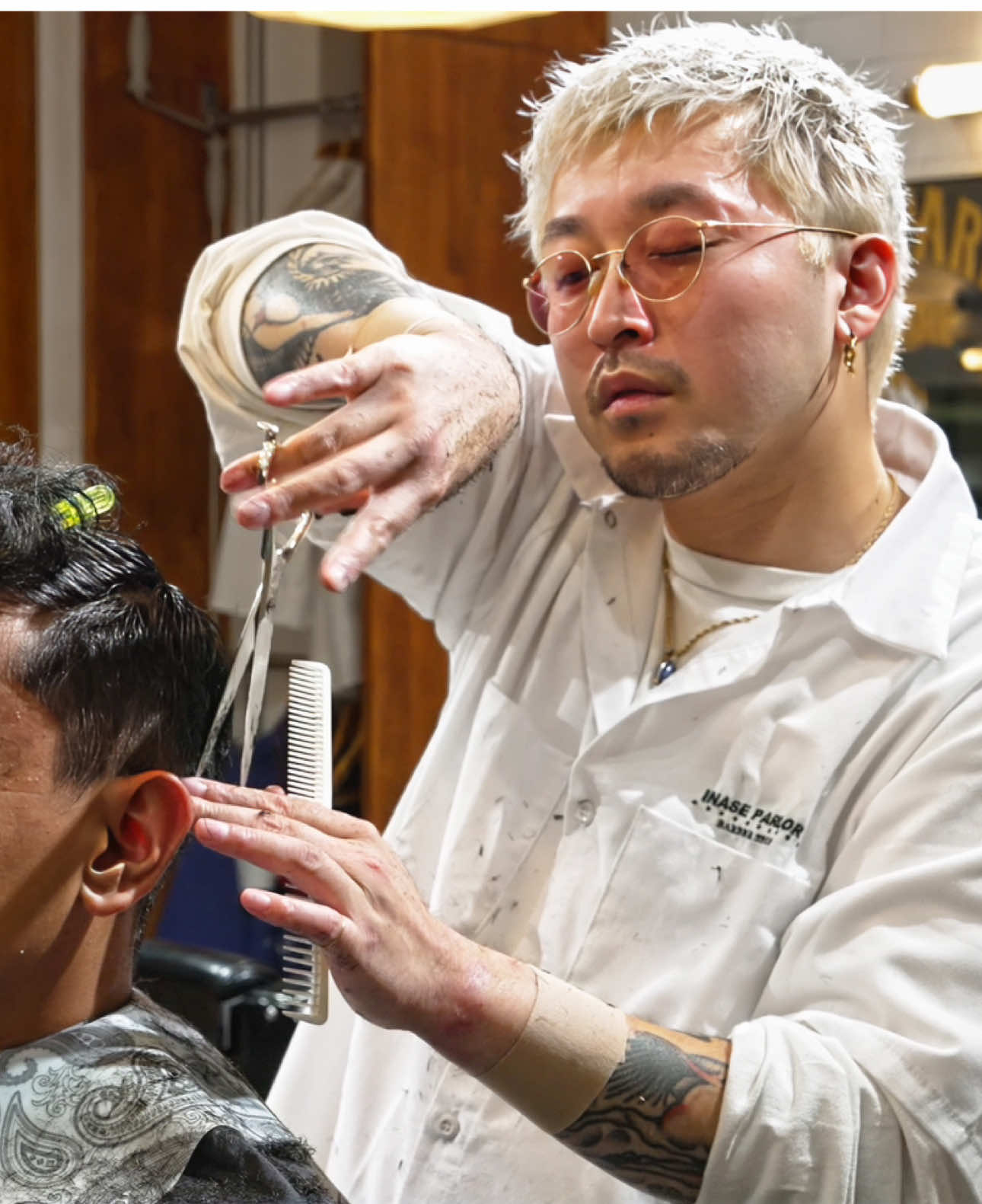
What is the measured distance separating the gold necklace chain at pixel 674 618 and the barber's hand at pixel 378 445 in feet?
0.92

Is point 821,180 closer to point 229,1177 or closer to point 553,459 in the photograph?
point 553,459

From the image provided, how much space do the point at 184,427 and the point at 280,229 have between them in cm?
221

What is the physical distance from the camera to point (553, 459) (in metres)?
1.80

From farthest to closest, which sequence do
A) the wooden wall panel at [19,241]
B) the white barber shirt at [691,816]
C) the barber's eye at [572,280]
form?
1. the wooden wall panel at [19,241]
2. the barber's eye at [572,280]
3. the white barber shirt at [691,816]

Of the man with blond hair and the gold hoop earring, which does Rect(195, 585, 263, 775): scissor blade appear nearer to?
the man with blond hair

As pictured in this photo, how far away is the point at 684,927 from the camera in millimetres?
1451

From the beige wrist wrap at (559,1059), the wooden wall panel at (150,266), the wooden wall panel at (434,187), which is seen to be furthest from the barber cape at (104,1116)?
the wooden wall panel at (150,266)

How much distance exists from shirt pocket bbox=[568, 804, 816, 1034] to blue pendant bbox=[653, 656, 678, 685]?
17 cm

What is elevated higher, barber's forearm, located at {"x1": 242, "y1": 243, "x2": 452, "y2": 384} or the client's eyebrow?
the client's eyebrow

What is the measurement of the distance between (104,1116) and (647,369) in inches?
34.9

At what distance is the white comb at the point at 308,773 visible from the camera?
113 cm

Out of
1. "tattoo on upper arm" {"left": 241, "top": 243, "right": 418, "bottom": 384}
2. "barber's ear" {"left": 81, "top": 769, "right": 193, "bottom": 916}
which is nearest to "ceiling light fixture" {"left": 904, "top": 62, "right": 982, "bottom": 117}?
"tattoo on upper arm" {"left": 241, "top": 243, "right": 418, "bottom": 384}

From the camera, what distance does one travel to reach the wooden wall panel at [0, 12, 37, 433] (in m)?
3.46

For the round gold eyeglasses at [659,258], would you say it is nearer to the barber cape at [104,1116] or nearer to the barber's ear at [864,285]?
the barber's ear at [864,285]
